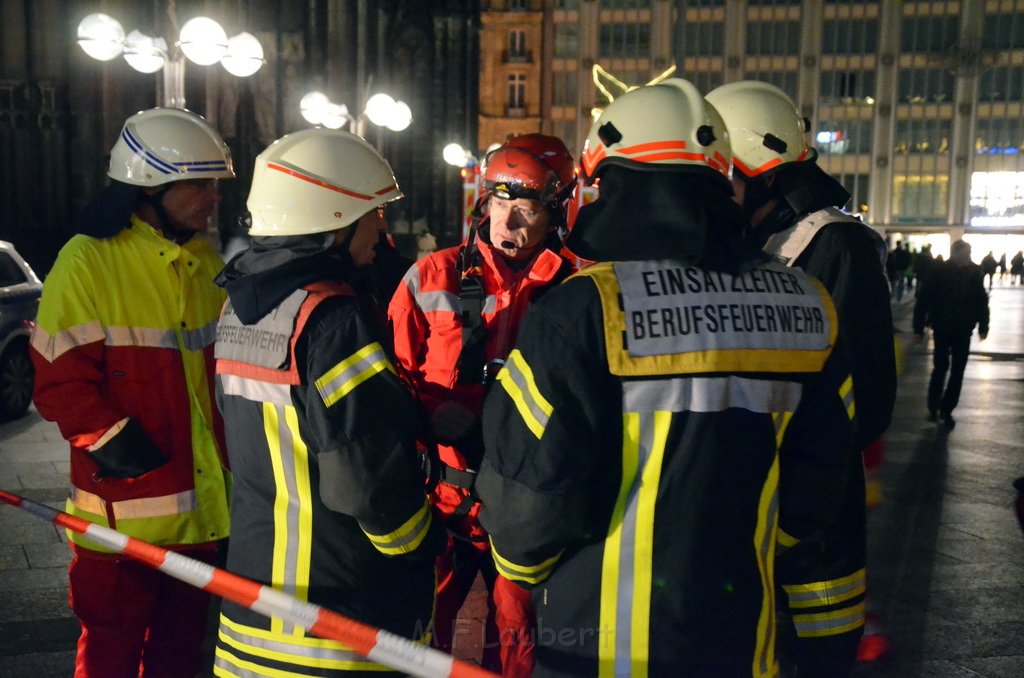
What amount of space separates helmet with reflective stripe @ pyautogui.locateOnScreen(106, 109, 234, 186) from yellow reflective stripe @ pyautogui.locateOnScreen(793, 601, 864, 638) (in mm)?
2373

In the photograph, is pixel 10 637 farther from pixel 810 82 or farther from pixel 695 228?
pixel 810 82

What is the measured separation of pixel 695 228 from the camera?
1.97 metres

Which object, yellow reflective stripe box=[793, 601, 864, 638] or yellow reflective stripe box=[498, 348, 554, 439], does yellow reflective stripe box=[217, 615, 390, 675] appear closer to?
yellow reflective stripe box=[498, 348, 554, 439]

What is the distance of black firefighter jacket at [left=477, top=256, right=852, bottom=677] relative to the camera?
192 cm

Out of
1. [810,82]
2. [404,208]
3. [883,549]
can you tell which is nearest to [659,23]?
[810,82]

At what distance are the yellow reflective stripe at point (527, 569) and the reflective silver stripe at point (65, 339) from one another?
1686 mm

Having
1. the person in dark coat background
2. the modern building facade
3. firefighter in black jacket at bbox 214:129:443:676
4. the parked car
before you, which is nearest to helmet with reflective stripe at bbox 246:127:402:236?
firefighter in black jacket at bbox 214:129:443:676

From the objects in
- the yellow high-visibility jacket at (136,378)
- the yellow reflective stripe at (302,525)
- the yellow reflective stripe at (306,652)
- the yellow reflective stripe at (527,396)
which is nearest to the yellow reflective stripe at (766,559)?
the yellow reflective stripe at (527,396)

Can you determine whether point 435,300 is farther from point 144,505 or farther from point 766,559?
point 766,559

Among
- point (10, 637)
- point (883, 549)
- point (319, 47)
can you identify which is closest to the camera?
point (10, 637)

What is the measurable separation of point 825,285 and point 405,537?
154 centimetres

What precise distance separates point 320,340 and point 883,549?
464 centimetres

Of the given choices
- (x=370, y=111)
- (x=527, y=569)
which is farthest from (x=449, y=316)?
(x=370, y=111)

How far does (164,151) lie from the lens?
3.38 meters
